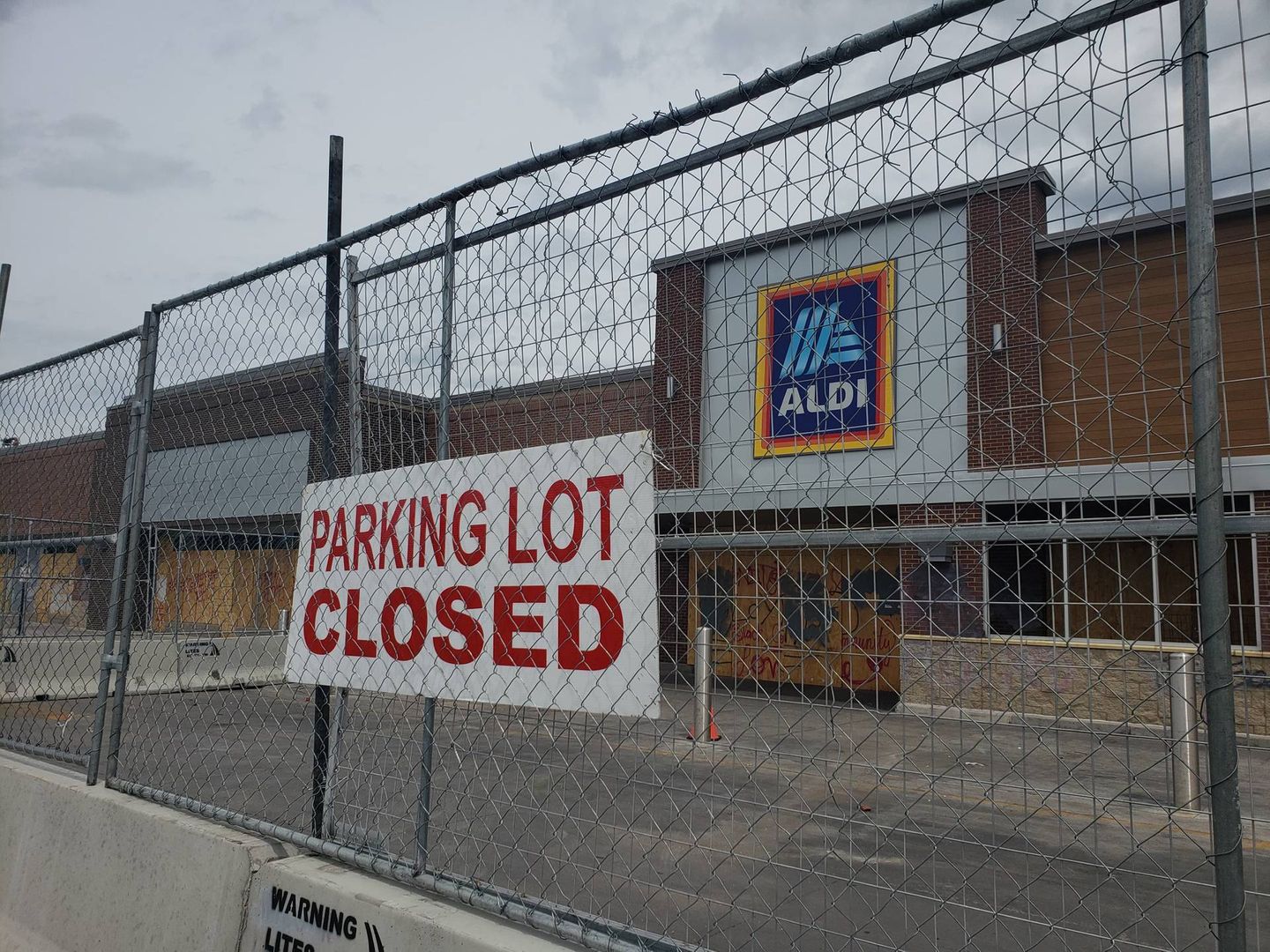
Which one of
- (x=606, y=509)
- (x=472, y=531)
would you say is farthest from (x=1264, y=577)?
(x=472, y=531)

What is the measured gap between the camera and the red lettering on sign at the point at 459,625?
3153 mm

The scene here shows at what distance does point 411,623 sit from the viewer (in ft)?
11.2

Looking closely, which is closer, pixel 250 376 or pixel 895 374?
pixel 895 374

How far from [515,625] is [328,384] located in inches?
60.0

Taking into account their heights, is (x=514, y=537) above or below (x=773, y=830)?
above

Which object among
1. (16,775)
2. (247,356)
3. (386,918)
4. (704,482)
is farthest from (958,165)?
(16,775)

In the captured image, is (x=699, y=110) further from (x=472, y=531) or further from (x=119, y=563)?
(x=119, y=563)

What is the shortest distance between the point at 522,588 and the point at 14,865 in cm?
381

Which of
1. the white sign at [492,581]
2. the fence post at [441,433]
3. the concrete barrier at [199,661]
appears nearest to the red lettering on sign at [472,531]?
the white sign at [492,581]

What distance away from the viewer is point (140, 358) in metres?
4.91

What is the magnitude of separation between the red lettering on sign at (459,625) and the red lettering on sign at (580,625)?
0.38 m

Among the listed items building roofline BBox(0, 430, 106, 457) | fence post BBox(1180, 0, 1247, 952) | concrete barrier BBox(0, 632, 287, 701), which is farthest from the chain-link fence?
concrete barrier BBox(0, 632, 287, 701)

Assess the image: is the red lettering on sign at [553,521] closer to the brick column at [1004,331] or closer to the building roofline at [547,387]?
the building roofline at [547,387]

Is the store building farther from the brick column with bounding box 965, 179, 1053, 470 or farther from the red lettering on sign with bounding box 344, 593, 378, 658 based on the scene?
the red lettering on sign with bounding box 344, 593, 378, 658
